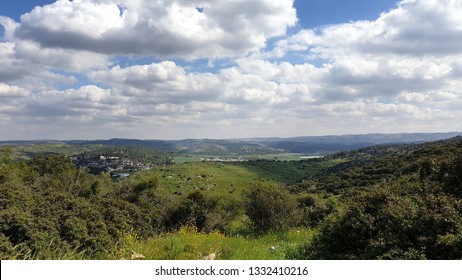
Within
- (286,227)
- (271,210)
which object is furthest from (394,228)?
(271,210)

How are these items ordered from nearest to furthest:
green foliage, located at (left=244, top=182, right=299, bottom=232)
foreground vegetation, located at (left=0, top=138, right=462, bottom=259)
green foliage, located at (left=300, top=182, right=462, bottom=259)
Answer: green foliage, located at (left=300, top=182, right=462, bottom=259) < foreground vegetation, located at (left=0, top=138, right=462, bottom=259) < green foliage, located at (left=244, top=182, right=299, bottom=232)

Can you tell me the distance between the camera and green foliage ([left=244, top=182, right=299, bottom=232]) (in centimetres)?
2522

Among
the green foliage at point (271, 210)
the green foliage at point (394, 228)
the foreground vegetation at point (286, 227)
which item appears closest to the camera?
the green foliage at point (394, 228)

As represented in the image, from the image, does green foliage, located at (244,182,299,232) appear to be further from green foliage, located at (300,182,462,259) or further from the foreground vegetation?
green foliage, located at (300,182,462,259)

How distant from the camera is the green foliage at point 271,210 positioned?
25219 mm

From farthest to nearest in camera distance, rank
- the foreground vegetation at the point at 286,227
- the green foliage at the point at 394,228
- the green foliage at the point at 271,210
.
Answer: the green foliage at the point at 271,210, the foreground vegetation at the point at 286,227, the green foliage at the point at 394,228

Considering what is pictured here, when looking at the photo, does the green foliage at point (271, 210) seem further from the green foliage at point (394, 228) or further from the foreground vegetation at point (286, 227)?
the green foliage at point (394, 228)

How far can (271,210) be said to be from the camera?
25219mm

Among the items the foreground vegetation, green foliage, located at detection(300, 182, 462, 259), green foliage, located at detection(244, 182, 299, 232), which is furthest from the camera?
green foliage, located at detection(244, 182, 299, 232)

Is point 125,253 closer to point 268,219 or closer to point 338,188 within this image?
point 268,219

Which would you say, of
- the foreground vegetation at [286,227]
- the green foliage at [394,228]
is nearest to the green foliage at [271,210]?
the foreground vegetation at [286,227]

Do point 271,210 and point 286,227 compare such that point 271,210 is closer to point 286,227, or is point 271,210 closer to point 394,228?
point 286,227

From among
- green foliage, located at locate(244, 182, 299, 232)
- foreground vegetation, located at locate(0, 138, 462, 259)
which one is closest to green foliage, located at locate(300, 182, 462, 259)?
foreground vegetation, located at locate(0, 138, 462, 259)

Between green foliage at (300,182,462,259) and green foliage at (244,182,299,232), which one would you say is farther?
green foliage at (244,182,299,232)
